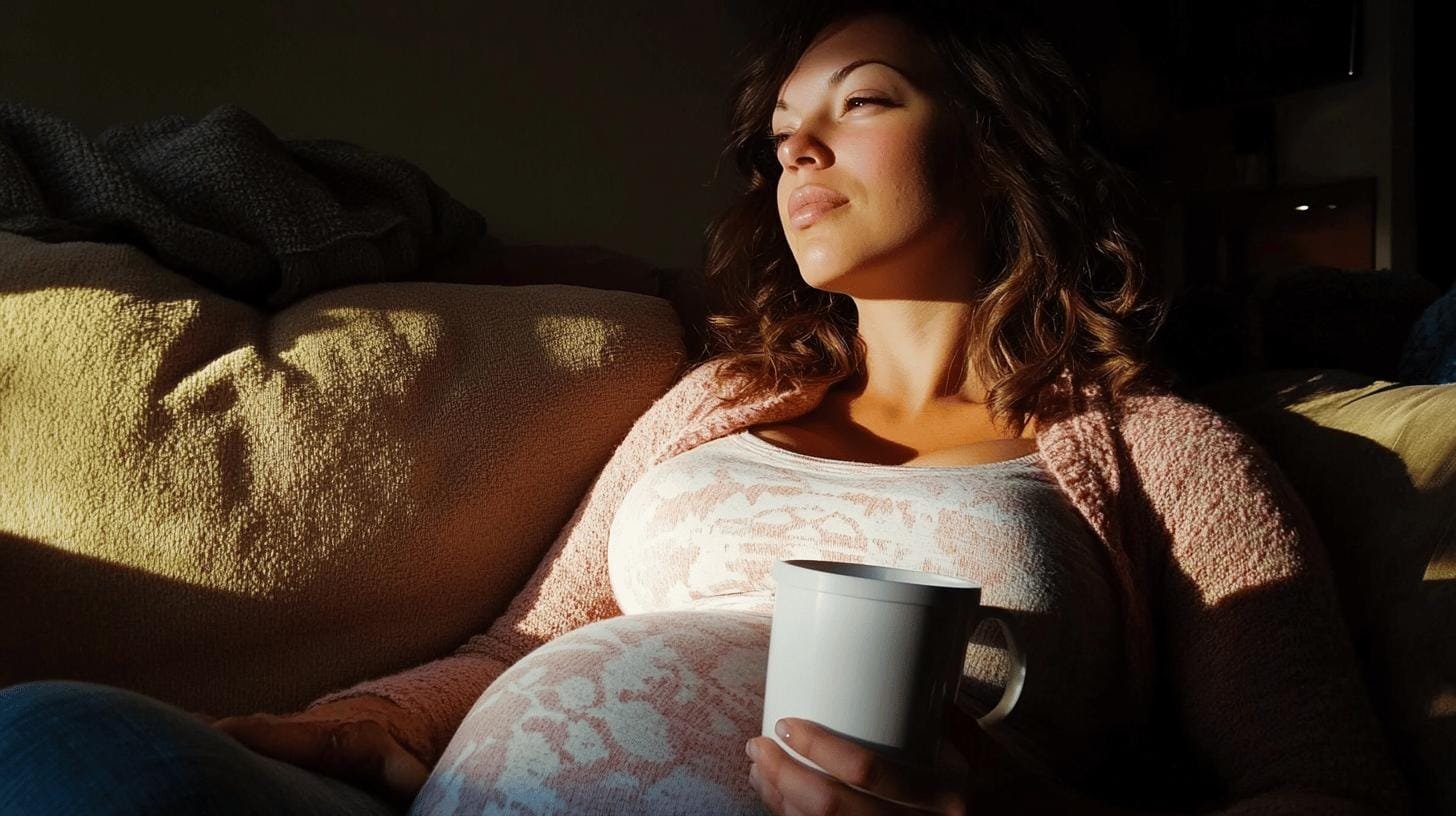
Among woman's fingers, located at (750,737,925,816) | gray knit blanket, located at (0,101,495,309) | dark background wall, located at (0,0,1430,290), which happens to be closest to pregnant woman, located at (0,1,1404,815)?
woman's fingers, located at (750,737,925,816)

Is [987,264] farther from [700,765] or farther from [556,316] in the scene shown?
[700,765]

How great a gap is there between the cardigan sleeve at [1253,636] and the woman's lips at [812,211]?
14.7 inches

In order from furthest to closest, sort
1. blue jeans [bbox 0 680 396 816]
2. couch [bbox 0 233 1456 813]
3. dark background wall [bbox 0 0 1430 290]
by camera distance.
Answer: dark background wall [bbox 0 0 1430 290], couch [bbox 0 233 1456 813], blue jeans [bbox 0 680 396 816]

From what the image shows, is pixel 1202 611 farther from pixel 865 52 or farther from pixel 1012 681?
pixel 865 52

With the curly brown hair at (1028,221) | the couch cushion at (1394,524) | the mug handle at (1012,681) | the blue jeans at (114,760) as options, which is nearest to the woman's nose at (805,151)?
the curly brown hair at (1028,221)

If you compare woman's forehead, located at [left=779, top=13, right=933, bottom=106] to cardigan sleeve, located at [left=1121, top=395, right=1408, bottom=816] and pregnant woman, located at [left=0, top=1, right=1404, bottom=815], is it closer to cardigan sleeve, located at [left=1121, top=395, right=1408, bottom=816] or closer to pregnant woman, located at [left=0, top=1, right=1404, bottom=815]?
pregnant woman, located at [left=0, top=1, right=1404, bottom=815]

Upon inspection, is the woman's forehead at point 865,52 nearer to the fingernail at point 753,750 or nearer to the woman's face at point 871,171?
the woman's face at point 871,171

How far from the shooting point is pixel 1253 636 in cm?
86

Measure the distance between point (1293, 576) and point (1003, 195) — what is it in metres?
0.53

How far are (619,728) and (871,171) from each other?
630 millimetres

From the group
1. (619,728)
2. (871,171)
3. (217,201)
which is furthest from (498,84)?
(619,728)

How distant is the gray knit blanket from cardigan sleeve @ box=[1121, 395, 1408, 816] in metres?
0.79

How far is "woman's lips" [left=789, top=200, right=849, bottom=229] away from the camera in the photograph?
1154 mm

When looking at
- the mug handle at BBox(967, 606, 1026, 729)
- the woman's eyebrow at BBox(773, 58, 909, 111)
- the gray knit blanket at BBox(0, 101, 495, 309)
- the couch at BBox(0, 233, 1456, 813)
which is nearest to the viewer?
the mug handle at BBox(967, 606, 1026, 729)
